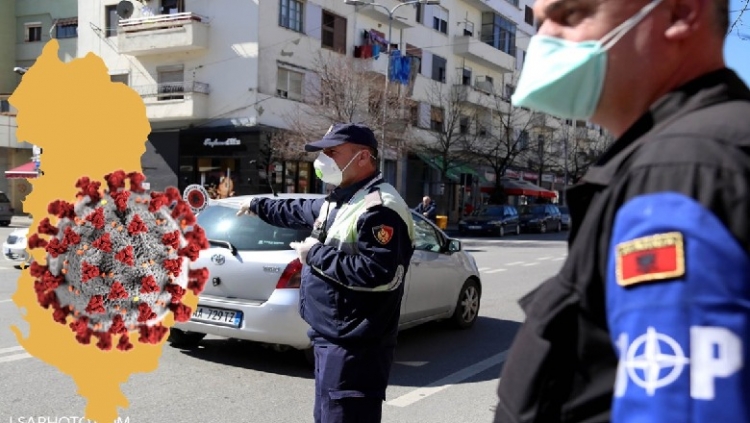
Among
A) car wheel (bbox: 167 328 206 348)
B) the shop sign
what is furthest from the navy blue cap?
the shop sign

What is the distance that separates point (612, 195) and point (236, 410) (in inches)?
172

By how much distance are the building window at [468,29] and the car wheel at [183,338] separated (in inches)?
1459

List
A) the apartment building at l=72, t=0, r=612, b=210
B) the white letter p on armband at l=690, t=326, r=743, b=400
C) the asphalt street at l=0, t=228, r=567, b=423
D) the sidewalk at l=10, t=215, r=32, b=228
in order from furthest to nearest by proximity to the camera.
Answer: the sidewalk at l=10, t=215, r=32, b=228
the apartment building at l=72, t=0, r=612, b=210
the asphalt street at l=0, t=228, r=567, b=423
the white letter p on armband at l=690, t=326, r=743, b=400

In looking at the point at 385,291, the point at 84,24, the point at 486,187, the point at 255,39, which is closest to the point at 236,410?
the point at 385,291

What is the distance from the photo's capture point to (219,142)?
28.1 metres

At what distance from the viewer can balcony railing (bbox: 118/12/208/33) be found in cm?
2736

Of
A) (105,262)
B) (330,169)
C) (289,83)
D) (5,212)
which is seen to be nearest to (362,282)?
(330,169)

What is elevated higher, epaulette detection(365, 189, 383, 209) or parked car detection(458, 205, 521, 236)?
epaulette detection(365, 189, 383, 209)

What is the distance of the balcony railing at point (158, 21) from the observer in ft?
89.8

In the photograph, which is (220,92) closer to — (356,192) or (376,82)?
(376,82)

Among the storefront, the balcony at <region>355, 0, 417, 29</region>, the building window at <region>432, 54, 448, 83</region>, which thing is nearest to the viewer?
the storefront

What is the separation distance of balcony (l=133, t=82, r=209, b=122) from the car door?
22.0 m

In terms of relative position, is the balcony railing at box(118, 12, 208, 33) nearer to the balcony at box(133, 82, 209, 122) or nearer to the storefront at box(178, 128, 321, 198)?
the balcony at box(133, 82, 209, 122)

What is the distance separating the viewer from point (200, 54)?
28.2 meters
